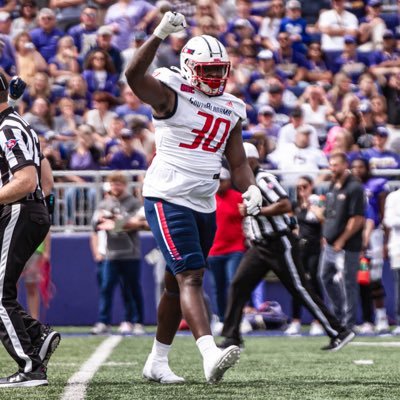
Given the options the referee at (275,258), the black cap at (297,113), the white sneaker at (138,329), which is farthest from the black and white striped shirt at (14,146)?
the black cap at (297,113)

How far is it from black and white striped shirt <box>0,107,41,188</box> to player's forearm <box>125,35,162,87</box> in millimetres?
819

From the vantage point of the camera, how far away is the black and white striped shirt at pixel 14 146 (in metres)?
7.11

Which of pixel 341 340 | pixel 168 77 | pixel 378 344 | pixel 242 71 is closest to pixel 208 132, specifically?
pixel 168 77

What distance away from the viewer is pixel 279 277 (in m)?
10.8

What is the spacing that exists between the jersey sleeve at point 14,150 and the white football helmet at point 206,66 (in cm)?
107

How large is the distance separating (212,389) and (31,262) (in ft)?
21.3

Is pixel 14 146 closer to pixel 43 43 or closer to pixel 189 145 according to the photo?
pixel 189 145

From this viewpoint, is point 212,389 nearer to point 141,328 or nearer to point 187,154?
point 187,154

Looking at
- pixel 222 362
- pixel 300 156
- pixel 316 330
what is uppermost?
pixel 222 362

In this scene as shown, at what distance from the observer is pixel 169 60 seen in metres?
17.4

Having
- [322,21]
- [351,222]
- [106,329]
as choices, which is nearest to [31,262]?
[106,329]

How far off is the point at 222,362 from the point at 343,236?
6.91 metres

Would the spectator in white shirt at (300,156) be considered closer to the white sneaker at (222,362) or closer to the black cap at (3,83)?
the black cap at (3,83)

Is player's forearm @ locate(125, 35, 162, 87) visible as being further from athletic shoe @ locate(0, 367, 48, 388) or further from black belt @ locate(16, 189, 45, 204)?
athletic shoe @ locate(0, 367, 48, 388)
